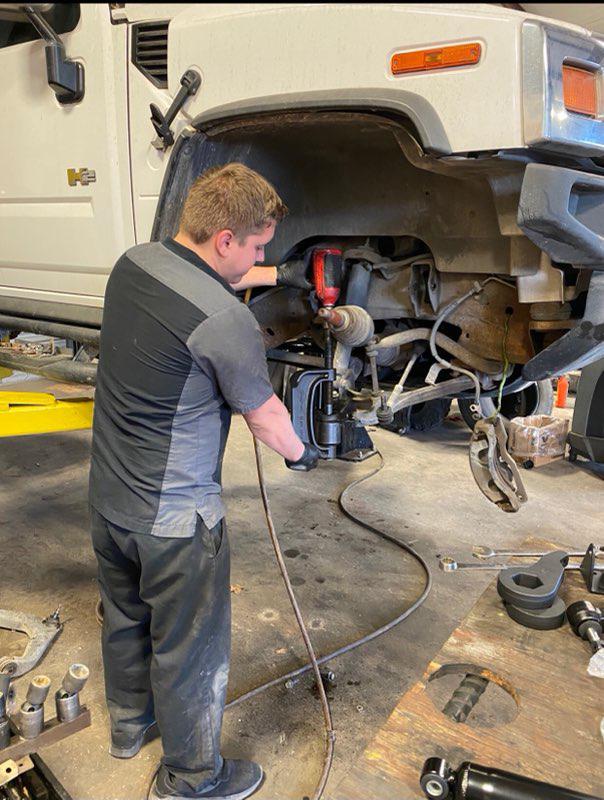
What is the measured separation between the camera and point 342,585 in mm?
2557

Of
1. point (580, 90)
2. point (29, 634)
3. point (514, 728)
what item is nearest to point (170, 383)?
point (514, 728)

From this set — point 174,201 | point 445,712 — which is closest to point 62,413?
point 174,201

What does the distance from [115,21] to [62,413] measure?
4.54 ft

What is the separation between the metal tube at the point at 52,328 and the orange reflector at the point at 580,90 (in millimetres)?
1613

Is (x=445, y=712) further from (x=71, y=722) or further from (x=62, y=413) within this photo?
(x=62, y=413)

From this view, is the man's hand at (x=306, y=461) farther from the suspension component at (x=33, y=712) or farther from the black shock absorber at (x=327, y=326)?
the suspension component at (x=33, y=712)

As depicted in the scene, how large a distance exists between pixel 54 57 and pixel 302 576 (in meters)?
2.15

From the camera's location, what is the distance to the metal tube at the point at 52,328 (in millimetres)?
2348

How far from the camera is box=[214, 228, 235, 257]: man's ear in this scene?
1.45 meters

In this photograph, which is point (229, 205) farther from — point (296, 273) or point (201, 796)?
point (201, 796)

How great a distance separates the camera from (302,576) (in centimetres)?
261

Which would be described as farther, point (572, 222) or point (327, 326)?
point (327, 326)

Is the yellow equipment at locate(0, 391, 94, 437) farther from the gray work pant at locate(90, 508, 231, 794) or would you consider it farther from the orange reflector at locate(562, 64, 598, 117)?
the orange reflector at locate(562, 64, 598, 117)

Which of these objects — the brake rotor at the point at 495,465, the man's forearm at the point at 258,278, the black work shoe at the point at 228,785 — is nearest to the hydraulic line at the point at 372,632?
the black work shoe at the point at 228,785
